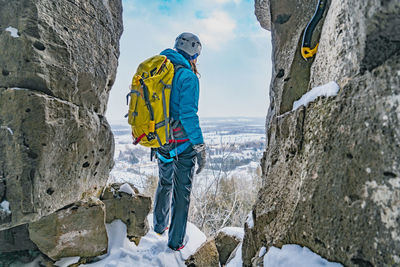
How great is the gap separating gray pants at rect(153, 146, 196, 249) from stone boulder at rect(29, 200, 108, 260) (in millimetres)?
786

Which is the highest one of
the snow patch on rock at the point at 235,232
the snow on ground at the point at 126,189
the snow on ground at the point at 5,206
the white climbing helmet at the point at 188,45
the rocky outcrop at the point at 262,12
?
the rocky outcrop at the point at 262,12

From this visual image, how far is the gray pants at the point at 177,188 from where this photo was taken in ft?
9.41

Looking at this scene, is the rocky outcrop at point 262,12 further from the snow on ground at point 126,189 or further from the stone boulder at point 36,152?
the snow on ground at point 126,189

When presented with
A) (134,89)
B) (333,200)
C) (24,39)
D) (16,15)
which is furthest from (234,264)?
(16,15)

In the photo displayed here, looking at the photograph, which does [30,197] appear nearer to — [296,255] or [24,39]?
[24,39]

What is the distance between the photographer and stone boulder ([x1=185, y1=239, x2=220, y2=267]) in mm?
2848

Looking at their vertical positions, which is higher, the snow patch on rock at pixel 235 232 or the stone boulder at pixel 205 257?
the snow patch on rock at pixel 235 232

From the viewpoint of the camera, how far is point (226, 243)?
11.1ft

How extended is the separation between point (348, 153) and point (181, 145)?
1955mm

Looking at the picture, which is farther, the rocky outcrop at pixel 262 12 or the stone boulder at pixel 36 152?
the rocky outcrop at pixel 262 12

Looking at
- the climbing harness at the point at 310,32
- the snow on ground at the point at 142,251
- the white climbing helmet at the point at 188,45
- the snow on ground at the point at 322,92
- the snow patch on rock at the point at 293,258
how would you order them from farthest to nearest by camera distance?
the white climbing helmet at the point at 188,45 → the snow on ground at the point at 142,251 → the climbing harness at the point at 310,32 → the snow on ground at the point at 322,92 → the snow patch on rock at the point at 293,258

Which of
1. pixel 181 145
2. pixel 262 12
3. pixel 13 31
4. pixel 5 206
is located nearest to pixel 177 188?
pixel 181 145

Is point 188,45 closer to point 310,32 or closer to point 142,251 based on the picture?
point 310,32

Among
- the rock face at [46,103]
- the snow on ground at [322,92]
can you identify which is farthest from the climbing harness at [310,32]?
the rock face at [46,103]
